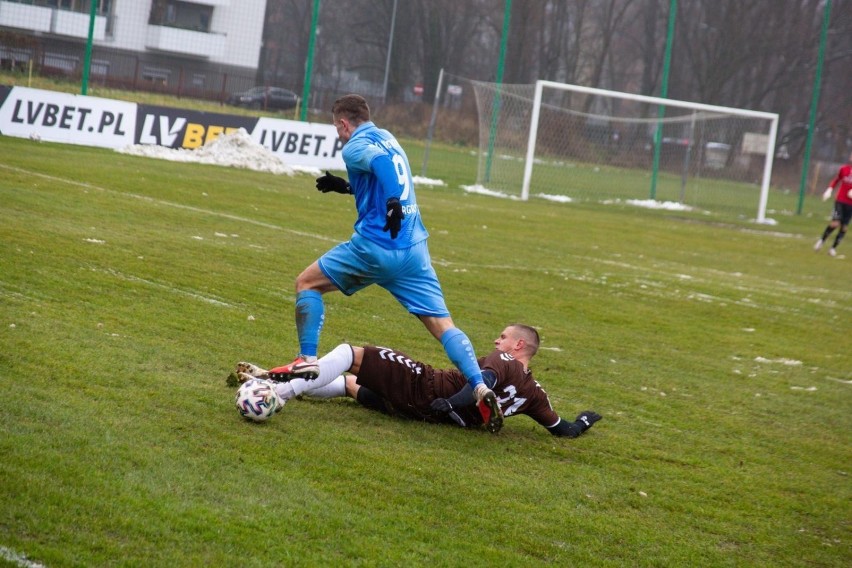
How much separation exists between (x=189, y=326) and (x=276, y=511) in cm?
342

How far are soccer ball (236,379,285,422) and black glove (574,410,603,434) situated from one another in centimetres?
196

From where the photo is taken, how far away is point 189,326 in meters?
7.45

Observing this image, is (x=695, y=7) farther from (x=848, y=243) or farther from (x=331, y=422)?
(x=331, y=422)

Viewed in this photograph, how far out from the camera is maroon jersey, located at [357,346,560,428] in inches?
237

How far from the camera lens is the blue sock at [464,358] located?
588cm

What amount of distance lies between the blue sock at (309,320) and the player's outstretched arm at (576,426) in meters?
1.57

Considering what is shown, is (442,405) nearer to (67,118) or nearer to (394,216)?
(394,216)

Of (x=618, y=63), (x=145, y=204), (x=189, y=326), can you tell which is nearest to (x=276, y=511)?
(x=189, y=326)

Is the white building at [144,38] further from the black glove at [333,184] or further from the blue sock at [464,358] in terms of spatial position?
the blue sock at [464,358]

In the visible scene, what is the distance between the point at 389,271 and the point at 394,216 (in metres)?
0.37

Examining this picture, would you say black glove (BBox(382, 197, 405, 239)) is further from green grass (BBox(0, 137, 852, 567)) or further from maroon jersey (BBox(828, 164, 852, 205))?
maroon jersey (BBox(828, 164, 852, 205))

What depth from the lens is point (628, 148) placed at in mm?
31453

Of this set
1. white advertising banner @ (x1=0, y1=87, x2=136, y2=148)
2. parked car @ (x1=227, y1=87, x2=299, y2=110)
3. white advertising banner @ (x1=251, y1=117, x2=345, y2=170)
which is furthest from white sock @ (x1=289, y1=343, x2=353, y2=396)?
parked car @ (x1=227, y1=87, x2=299, y2=110)

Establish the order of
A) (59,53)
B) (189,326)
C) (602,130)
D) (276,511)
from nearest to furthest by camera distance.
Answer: (276,511), (189,326), (59,53), (602,130)
